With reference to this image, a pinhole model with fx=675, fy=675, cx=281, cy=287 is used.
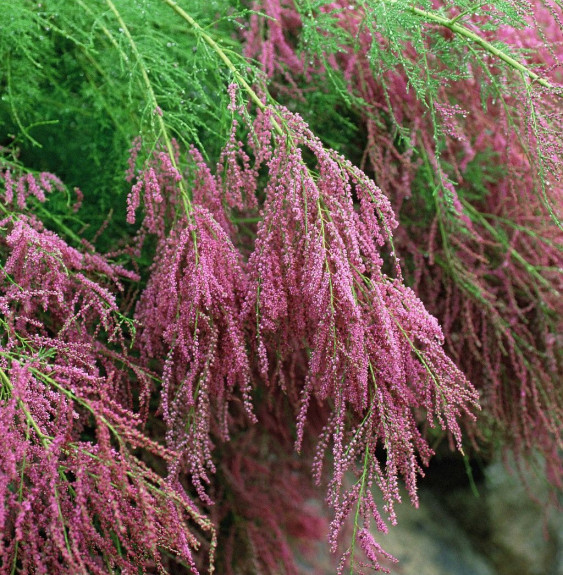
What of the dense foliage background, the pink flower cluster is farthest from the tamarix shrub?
the pink flower cluster

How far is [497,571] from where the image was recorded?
292 centimetres

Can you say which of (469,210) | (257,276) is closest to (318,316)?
(257,276)

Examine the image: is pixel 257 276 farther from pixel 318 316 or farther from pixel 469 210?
pixel 469 210

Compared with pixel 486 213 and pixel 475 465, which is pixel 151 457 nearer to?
pixel 486 213

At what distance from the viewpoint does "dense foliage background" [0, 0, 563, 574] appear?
3.69 feet

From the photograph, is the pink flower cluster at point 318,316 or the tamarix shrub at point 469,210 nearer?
the pink flower cluster at point 318,316

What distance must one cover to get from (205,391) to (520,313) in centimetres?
105

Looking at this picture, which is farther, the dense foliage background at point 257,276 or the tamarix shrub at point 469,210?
the tamarix shrub at point 469,210

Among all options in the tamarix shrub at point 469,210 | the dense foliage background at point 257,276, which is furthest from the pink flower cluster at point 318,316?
the tamarix shrub at point 469,210

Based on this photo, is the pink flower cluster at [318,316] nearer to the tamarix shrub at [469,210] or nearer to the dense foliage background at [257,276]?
the dense foliage background at [257,276]

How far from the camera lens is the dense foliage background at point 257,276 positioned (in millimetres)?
1124

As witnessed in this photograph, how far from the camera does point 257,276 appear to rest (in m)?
1.23

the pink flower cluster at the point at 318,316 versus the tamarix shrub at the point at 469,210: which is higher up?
the tamarix shrub at the point at 469,210

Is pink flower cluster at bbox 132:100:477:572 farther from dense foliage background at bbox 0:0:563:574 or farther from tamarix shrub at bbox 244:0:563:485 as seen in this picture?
tamarix shrub at bbox 244:0:563:485
